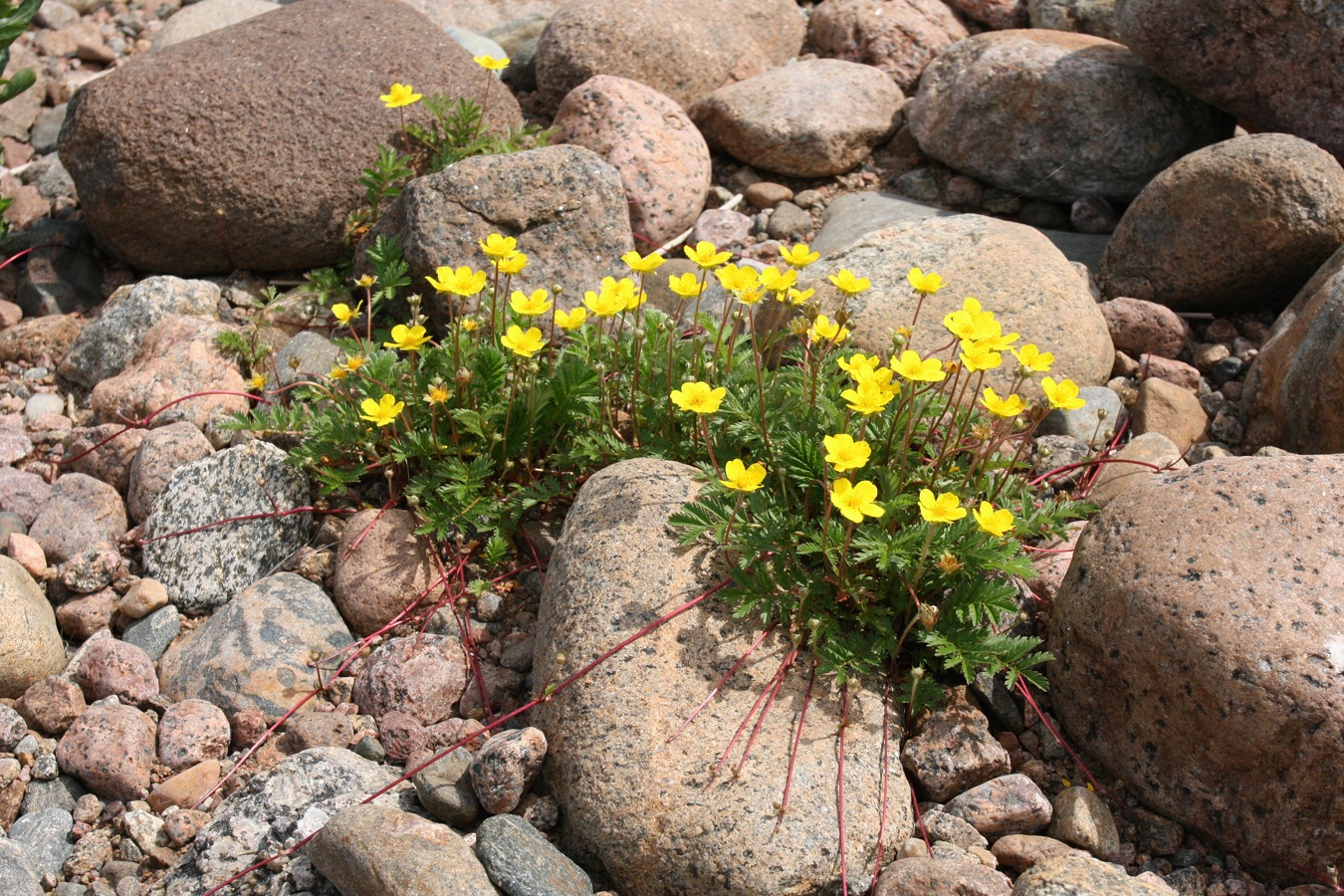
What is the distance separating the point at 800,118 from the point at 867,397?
3.85 metres

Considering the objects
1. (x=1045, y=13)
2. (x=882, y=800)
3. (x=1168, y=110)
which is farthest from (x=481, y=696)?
(x=1045, y=13)

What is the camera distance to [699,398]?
11.9 feet

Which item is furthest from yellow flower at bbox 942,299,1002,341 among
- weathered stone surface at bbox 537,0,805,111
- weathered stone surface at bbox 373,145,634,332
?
weathered stone surface at bbox 537,0,805,111

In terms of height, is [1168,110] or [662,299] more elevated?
[1168,110]

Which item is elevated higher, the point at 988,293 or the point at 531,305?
the point at 531,305

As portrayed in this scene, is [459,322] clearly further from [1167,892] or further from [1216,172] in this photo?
[1216,172]

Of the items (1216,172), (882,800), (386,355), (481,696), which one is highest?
(1216,172)

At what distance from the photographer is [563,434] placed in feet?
14.9

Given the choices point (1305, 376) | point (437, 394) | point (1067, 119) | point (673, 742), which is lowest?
point (673, 742)

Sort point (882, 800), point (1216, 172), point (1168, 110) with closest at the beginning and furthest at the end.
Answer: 1. point (882, 800)
2. point (1216, 172)
3. point (1168, 110)

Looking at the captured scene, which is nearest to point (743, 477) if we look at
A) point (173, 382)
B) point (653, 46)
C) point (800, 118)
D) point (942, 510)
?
point (942, 510)

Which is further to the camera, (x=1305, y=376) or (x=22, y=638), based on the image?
(x=1305, y=376)

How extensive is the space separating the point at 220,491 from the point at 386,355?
858 millimetres

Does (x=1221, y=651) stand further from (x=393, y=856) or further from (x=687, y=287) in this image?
(x=393, y=856)
